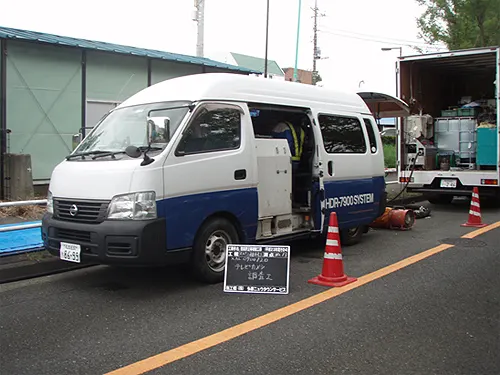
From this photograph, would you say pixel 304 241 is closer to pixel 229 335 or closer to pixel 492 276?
pixel 492 276

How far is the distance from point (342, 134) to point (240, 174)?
251 centimetres

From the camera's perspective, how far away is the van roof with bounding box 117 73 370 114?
5.86 metres

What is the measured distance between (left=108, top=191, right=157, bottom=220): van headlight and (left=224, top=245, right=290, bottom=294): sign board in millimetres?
1007

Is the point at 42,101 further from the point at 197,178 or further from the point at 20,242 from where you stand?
the point at 197,178

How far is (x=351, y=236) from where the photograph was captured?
27.5ft

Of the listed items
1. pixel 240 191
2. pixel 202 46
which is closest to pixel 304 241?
pixel 240 191

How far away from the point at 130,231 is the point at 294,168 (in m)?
3.13

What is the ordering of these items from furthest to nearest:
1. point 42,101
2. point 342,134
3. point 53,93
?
1. point 53,93
2. point 42,101
3. point 342,134

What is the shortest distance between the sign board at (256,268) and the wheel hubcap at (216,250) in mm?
269

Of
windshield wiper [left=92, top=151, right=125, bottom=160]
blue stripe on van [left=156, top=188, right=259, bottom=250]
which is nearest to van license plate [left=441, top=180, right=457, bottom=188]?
blue stripe on van [left=156, top=188, right=259, bottom=250]

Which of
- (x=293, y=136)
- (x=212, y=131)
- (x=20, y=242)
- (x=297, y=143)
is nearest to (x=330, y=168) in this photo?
(x=297, y=143)

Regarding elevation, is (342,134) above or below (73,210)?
above

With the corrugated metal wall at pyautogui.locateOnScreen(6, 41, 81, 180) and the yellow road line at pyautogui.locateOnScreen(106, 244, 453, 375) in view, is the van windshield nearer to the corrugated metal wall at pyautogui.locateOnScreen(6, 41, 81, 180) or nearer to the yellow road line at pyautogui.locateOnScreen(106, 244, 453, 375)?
the yellow road line at pyautogui.locateOnScreen(106, 244, 453, 375)

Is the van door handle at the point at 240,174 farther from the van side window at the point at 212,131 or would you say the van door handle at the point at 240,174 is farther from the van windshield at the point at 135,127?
the van windshield at the point at 135,127
